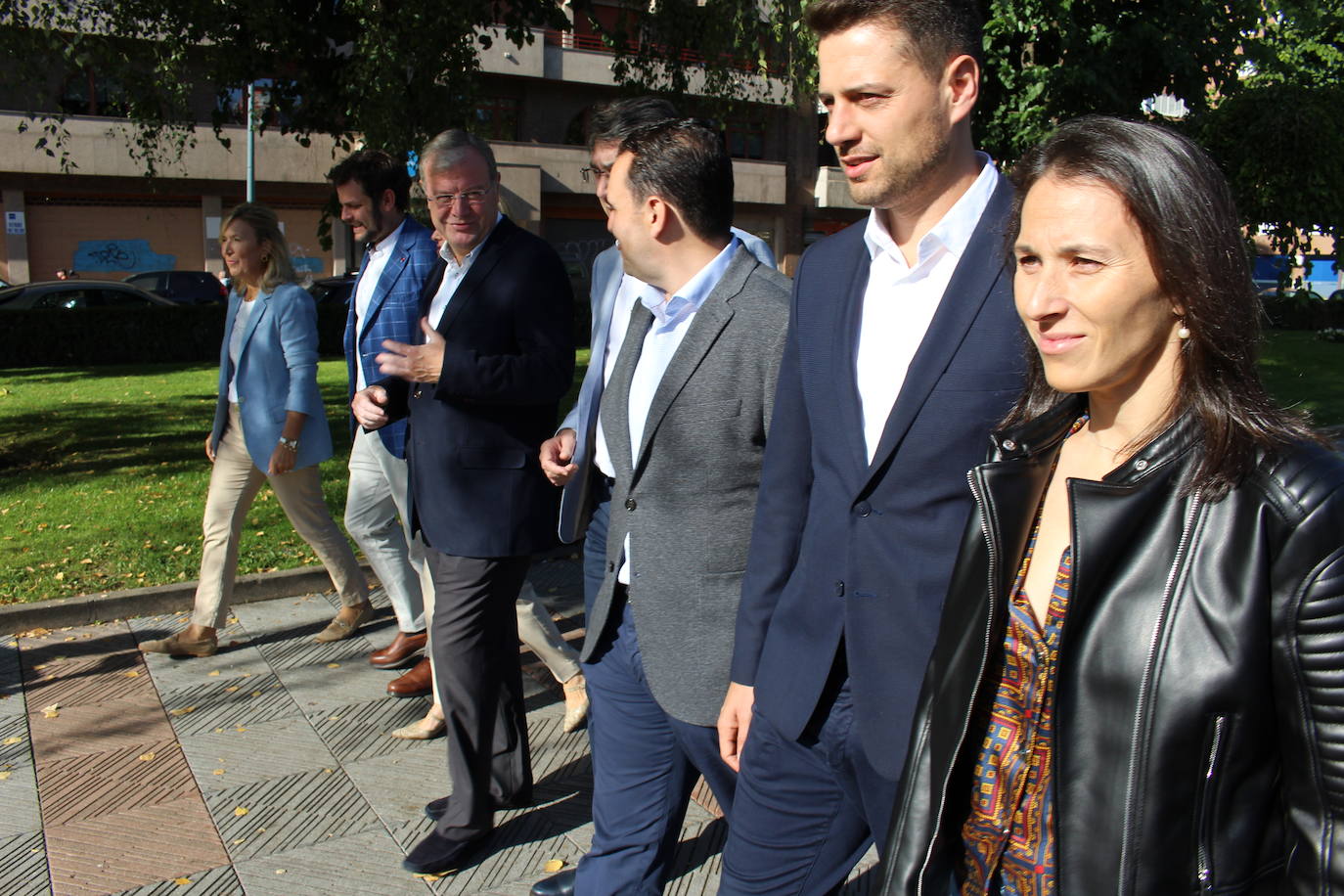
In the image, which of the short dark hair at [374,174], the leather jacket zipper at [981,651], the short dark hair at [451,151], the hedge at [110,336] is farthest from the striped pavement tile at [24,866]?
the hedge at [110,336]

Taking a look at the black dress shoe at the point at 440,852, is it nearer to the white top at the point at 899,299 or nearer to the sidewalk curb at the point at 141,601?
the white top at the point at 899,299

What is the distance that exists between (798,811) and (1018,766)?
0.70 m

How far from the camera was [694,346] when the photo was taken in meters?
2.80

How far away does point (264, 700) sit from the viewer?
207 inches

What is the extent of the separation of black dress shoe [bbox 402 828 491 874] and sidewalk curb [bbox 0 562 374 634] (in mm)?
2765

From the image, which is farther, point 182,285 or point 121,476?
point 182,285

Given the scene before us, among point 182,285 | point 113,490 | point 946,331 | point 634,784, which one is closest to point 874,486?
point 946,331

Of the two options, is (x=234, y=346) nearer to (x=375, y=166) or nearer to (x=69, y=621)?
(x=375, y=166)

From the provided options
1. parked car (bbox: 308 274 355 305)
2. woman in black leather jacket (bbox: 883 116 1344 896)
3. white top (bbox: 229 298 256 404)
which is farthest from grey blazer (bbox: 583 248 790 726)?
parked car (bbox: 308 274 355 305)

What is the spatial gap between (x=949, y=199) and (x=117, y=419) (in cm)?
1295

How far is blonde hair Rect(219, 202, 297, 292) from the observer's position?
5574 millimetres

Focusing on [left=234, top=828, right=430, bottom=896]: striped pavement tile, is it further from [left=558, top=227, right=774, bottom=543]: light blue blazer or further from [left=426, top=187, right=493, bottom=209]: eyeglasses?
[left=426, top=187, right=493, bottom=209]: eyeglasses

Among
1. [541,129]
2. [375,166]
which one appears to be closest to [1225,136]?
[375,166]

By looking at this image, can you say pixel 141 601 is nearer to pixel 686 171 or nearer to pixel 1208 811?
pixel 686 171
